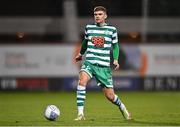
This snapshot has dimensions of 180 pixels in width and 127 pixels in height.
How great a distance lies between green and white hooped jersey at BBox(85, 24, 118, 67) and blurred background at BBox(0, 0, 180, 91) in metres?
13.4

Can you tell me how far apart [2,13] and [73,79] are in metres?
4.40

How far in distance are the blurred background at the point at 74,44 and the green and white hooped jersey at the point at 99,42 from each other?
13.4 metres

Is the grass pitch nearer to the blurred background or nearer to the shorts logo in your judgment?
the shorts logo

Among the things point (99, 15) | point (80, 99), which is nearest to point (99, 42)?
point (99, 15)

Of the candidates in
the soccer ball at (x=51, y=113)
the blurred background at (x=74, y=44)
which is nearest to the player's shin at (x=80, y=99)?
the soccer ball at (x=51, y=113)

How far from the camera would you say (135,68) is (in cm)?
2770

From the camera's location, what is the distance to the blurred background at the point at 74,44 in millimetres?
27172

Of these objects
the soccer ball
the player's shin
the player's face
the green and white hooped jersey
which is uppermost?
the player's face

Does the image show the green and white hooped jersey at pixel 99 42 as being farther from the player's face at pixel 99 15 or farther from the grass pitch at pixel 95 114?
the grass pitch at pixel 95 114

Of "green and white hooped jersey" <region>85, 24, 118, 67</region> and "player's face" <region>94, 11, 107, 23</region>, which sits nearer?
"player's face" <region>94, 11, 107, 23</region>

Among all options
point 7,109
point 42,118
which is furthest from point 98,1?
point 42,118

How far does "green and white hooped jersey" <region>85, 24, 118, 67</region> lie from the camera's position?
45.2ft

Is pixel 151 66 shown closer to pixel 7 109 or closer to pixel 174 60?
pixel 174 60

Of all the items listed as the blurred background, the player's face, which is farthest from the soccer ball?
the blurred background
